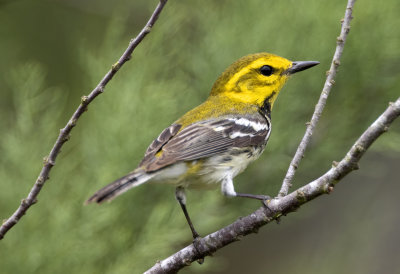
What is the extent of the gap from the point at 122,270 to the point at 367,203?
227cm

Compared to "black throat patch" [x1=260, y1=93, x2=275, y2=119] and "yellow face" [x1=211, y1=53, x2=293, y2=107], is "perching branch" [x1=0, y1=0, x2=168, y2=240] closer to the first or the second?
"yellow face" [x1=211, y1=53, x2=293, y2=107]

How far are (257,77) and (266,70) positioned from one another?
7cm

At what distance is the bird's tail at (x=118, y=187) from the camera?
103 inches

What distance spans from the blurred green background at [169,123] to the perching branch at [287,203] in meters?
1.30

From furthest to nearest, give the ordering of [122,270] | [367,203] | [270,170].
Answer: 1. [367,203]
2. [270,170]
3. [122,270]

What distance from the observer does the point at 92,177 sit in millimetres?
4285

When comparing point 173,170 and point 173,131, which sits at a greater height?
point 173,131

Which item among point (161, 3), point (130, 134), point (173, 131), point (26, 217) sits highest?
point (130, 134)

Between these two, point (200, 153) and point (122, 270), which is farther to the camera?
point (122, 270)

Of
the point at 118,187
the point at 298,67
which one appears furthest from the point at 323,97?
the point at 298,67

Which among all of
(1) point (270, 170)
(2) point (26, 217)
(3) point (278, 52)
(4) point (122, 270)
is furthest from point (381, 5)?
(2) point (26, 217)

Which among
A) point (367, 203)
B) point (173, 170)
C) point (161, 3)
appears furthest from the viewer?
point (367, 203)

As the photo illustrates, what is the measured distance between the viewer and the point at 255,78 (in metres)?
3.89

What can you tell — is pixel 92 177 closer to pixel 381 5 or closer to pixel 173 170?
pixel 173 170
